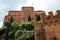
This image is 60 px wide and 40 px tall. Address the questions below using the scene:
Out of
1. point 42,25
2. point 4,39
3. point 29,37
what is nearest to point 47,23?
point 42,25

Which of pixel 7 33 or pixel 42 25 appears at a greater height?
pixel 42 25

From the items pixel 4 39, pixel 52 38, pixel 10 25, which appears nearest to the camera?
pixel 52 38

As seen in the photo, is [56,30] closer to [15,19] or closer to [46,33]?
[46,33]

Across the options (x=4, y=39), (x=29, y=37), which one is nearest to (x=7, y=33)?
(x=4, y=39)

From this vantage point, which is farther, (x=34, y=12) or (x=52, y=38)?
(x=34, y=12)

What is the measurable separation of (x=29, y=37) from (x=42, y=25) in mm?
27670

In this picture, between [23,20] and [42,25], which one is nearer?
[42,25]

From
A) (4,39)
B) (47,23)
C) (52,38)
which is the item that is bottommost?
(4,39)

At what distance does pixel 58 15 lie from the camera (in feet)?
75.3

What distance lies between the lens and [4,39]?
182 feet

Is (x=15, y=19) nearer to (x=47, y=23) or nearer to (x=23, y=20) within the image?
(x=23, y=20)

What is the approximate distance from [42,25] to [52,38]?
6.57 feet

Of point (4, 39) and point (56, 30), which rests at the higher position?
point (56, 30)

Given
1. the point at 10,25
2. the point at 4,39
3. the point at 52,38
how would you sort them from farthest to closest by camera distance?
1. the point at 10,25
2. the point at 4,39
3. the point at 52,38
